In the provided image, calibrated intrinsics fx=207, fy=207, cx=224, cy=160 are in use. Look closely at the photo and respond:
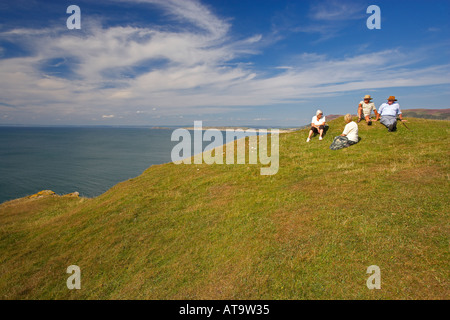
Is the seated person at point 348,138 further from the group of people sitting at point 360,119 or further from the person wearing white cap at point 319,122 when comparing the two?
the person wearing white cap at point 319,122

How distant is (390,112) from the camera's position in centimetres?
2005

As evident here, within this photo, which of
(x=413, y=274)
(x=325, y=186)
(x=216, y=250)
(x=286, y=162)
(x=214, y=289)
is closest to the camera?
(x=413, y=274)

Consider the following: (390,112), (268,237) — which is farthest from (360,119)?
(268,237)

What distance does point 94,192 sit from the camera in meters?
53.1

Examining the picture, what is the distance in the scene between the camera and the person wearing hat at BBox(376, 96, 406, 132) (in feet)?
64.5

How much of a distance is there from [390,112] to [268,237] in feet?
63.5

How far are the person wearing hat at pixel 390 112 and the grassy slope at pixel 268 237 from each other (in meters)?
2.73

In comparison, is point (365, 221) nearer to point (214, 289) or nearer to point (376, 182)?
point (376, 182)

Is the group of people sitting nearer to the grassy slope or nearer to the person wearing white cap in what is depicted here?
the person wearing white cap

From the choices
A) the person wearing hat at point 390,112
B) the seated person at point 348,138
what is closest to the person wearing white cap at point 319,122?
the seated person at point 348,138

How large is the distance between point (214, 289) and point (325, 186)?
9070 millimetres

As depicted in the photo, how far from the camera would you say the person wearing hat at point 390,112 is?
774 inches

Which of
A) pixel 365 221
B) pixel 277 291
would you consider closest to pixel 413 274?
pixel 365 221

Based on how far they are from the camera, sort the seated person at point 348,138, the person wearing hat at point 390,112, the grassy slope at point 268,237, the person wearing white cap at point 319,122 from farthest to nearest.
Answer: the person wearing white cap at point 319,122, the person wearing hat at point 390,112, the seated person at point 348,138, the grassy slope at point 268,237
